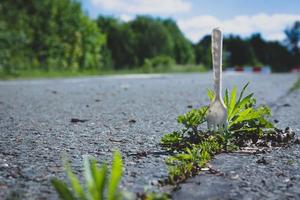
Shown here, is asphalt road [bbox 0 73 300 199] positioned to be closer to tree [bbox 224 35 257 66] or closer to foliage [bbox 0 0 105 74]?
foliage [bbox 0 0 105 74]

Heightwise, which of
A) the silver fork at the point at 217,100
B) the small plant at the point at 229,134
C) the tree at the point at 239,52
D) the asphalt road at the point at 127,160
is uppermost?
the tree at the point at 239,52

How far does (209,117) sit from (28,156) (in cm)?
120

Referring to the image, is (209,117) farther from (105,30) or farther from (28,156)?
(105,30)

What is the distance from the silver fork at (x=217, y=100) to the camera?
269cm

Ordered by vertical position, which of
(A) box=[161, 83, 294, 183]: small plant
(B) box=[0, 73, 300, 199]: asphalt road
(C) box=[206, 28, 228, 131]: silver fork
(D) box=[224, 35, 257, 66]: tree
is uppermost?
(D) box=[224, 35, 257, 66]: tree

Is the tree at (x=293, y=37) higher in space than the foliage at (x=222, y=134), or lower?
→ higher

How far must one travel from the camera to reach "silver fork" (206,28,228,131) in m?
2.69

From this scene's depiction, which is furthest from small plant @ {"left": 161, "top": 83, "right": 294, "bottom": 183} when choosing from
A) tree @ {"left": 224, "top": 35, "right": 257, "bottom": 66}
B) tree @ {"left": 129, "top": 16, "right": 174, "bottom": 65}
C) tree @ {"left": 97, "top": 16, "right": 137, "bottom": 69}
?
tree @ {"left": 224, "top": 35, "right": 257, "bottom": 66}

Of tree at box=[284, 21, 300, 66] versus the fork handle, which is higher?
tree at box=[284, 21, 300, 66]

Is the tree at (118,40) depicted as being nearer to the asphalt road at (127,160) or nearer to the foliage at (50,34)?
the foliage at (50,34)

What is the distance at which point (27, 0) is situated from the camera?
34.2 metres

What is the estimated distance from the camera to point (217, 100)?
2740mm

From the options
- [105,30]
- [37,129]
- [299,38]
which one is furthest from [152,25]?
[37,129]

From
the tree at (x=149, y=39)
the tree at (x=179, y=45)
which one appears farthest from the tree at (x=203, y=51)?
the tree at (x=149, y=39)
